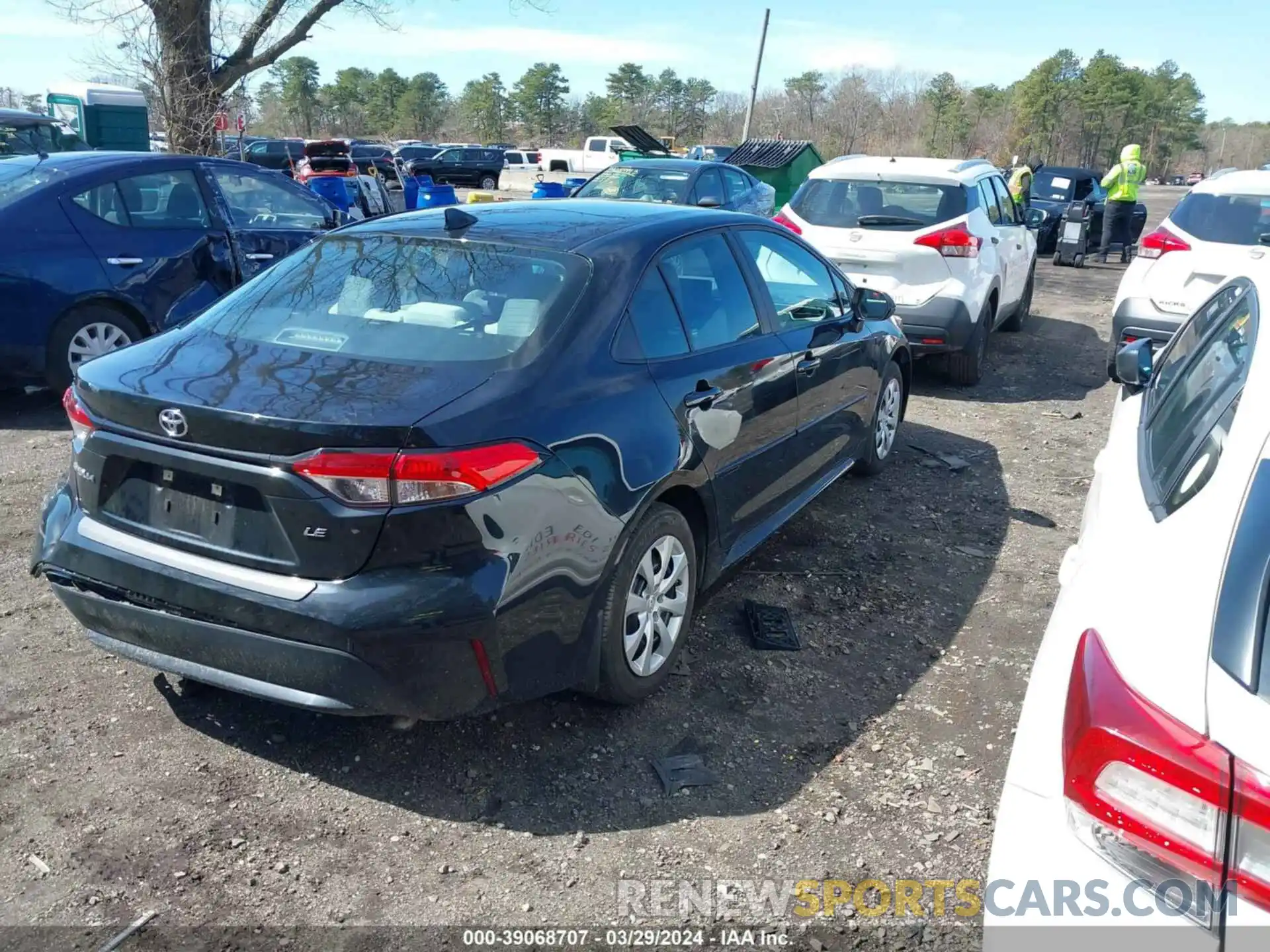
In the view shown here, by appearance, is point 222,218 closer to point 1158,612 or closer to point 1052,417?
point 1052,417

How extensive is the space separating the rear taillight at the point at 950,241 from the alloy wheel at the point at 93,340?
19.2 ft

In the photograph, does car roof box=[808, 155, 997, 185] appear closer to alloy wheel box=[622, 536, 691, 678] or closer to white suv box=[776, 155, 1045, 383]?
white suv box=[776, 155, 1045, 383]

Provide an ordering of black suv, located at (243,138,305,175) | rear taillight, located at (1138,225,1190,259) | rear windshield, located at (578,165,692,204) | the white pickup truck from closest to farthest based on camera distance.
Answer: rear taillight, located at (1138,225,1190,259) < rear windshield, located at (578,165,692,204) < black suv, located at (243,138,305,175) < the white pickup truck

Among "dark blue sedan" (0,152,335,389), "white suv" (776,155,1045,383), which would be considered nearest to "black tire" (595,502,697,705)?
"dark blue sedan" (0,152,335,389)

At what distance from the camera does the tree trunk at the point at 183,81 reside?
15.0m

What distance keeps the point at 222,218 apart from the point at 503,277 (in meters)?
4.87

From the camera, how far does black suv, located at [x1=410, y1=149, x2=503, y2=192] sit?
34.8m

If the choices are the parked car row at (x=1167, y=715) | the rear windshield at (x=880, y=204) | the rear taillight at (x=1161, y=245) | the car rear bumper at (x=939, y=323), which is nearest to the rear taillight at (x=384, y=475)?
the parked car row at (x=1167, y=715)

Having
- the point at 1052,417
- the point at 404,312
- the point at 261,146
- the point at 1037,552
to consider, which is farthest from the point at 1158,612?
the point at 261,146

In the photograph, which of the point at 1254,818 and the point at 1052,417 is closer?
the point at 1254,818

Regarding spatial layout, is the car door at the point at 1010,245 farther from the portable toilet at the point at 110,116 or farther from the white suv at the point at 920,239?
the portable toilet at the point at 110,116

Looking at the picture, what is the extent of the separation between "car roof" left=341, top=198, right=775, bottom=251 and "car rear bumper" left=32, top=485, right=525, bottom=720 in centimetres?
145

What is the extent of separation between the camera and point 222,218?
295 inches

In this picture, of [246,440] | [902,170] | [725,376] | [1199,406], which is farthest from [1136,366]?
[902,170]
